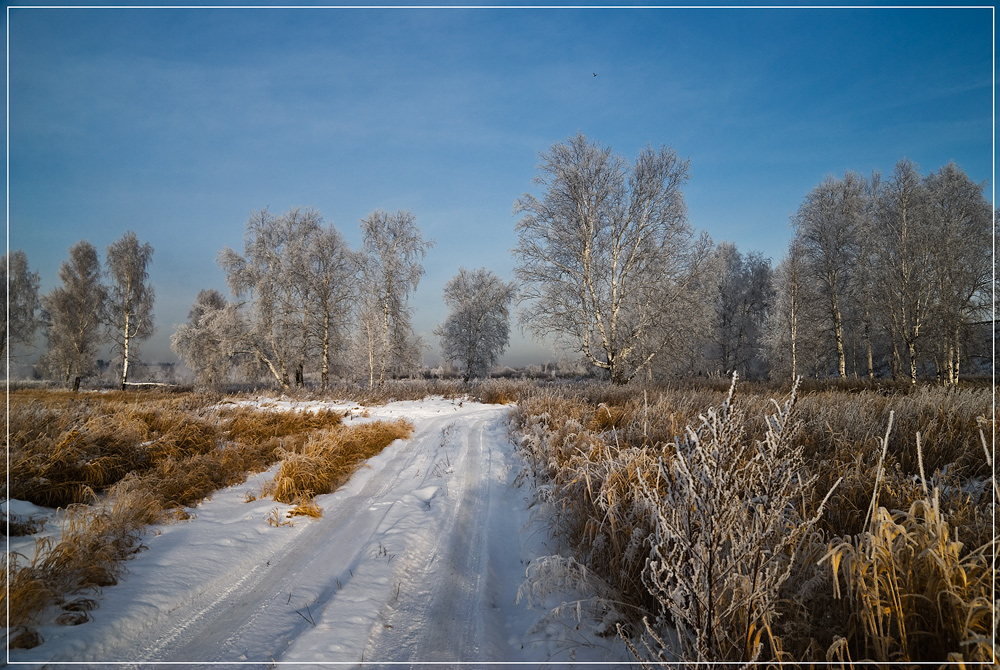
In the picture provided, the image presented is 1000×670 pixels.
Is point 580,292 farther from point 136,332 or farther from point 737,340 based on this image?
point 136,332

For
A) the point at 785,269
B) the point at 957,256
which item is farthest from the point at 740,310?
the point at 957,256

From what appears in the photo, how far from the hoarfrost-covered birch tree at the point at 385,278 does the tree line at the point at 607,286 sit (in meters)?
0.08

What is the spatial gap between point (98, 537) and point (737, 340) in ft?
123

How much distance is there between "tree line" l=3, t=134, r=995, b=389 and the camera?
15789mm

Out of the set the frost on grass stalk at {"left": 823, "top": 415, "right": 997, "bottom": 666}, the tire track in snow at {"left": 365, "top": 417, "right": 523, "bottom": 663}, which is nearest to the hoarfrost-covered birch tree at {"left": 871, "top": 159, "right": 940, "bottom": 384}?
the frost on grass stalk at {"left": 823, "top": 415, "right": 997, "bottom": 666}

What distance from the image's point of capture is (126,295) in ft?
82.6

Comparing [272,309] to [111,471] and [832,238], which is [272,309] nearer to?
[111,471]

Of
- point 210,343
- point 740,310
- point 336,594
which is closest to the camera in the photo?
point 336,594

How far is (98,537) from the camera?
300 cm

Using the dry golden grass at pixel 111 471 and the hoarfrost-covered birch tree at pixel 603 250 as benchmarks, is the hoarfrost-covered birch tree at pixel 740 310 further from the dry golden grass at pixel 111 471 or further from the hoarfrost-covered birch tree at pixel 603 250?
the dry golden grass at pixel 111 471

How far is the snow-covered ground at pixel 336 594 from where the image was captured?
2.29 meters

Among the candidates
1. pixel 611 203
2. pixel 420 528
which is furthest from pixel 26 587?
pixel 611 203

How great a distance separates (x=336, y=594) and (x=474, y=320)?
103ft

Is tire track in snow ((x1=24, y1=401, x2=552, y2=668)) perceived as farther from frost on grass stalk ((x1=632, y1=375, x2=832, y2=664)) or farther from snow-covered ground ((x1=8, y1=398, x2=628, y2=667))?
frost on grass stalk ((x1=632, y1=375, x2=832, y2=664))
